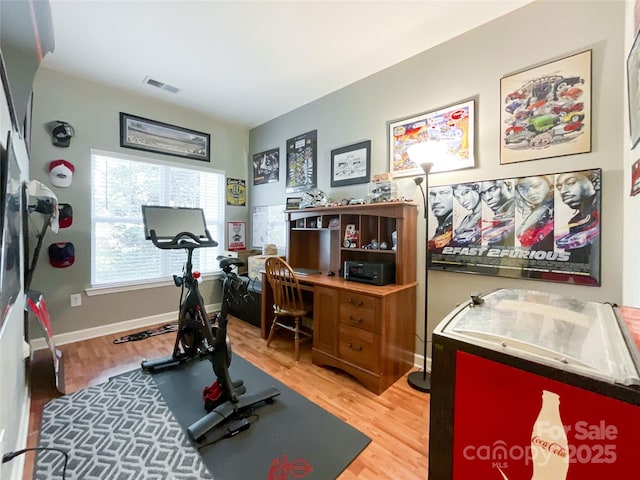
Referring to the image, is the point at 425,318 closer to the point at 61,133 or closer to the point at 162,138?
the point at 162,138

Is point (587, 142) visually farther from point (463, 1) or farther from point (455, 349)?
point (455, 349)

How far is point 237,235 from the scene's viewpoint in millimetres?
4207

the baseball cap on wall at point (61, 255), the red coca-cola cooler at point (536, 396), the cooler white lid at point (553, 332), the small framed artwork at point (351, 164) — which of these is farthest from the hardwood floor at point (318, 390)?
the small framed artwork at point (351, 164)

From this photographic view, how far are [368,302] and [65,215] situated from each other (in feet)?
10.00

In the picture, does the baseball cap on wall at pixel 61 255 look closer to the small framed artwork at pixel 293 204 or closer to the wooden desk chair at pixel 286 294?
the wooden desk chair at pixel 286 294

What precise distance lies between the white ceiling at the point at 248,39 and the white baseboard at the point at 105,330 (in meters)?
2.68

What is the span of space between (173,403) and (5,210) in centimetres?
156

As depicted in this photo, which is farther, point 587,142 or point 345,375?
point 345,375

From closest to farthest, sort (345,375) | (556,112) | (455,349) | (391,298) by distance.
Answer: (455,349)
(556,112)
(391,298)
(345,375)

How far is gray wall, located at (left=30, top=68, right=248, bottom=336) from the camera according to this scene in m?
2.73

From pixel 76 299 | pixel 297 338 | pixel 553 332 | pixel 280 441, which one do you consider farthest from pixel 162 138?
pixel 553 332

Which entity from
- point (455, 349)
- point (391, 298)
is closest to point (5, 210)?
point (455, 349)

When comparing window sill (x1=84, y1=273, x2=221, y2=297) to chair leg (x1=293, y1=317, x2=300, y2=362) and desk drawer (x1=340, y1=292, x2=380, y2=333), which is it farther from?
desk drawer (x1=340, y1=292, x2=380, y2=333)

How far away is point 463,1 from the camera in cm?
189
